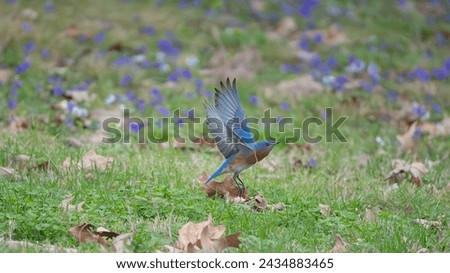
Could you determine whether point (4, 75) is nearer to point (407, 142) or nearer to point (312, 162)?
point (312, 162)

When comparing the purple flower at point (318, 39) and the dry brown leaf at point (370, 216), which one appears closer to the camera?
the dry brown leaf at point (370, 216)

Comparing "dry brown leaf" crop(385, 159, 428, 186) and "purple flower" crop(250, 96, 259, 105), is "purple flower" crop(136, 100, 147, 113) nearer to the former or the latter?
"purple flower" crop(250, 96, 259, 105)

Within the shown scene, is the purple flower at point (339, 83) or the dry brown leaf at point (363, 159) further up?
the purple flower at point (339, 83)

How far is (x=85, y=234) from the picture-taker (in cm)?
384

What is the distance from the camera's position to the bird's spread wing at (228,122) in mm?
4238

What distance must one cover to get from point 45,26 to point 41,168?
3.94m

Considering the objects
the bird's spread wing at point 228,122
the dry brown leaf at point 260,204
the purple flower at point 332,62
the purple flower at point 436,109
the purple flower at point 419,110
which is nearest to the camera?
the bird's spread wing at point 228,122

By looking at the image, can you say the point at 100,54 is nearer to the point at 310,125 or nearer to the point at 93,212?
the point at 310,125

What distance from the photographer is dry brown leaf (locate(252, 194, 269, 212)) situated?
4.39 metres

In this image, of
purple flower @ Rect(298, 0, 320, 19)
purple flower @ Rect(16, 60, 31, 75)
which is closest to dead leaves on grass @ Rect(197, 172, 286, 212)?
purple flower @ Rect(16, 60, 31, 75)

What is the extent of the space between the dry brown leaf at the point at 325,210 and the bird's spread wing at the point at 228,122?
549 mm

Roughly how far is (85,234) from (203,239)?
1.81 ft

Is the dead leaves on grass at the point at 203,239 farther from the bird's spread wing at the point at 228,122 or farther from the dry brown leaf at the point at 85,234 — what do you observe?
the bird's spread wing at the point at 228,122

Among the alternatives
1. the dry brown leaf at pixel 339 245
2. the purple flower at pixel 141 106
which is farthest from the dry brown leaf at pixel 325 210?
the purple flower at pixel 141 106
